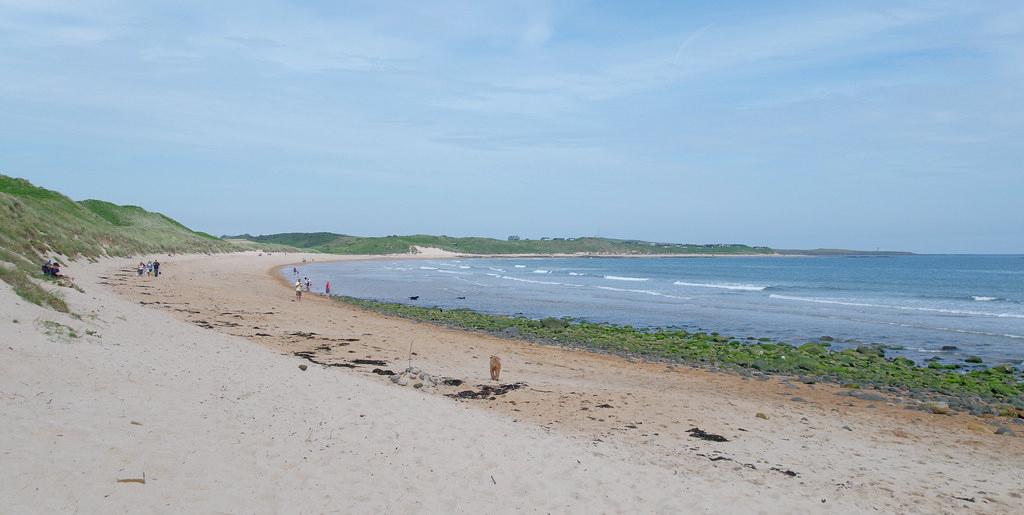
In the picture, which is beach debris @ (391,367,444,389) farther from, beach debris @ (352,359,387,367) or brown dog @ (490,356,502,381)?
beach debris @ (352,359,387,367)

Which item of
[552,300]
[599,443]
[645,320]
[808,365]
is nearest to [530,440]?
[599,443]

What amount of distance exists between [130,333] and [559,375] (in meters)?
8.53

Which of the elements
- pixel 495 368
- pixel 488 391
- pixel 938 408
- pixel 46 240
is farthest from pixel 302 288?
pixel 938 408

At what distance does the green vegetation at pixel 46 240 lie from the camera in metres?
11.6

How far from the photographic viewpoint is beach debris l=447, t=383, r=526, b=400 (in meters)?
11.0

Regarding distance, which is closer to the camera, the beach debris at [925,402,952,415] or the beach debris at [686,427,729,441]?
the beach debris at [686,427,729,441]

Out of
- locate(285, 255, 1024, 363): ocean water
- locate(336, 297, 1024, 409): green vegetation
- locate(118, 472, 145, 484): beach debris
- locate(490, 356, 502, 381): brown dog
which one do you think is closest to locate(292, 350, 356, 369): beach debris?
locate(490, 356, 502, 381): brown dog

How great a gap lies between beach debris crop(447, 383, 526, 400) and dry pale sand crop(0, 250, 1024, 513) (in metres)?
0.24

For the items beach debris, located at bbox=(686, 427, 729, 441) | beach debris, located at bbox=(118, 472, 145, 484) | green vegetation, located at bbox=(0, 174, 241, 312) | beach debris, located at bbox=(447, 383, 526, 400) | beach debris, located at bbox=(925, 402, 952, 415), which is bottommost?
beach debris, located at bbox=(925, 402, 952, 415)

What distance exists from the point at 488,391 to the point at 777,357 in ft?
33.3

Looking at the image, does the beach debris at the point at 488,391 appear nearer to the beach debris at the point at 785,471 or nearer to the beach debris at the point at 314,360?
the beach debris at the point at 314,360

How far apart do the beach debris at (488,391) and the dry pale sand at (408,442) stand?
241 mm

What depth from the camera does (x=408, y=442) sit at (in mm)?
7270

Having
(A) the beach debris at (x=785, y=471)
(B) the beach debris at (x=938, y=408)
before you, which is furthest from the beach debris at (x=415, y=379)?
(B) the beach debris at (x=938, y=408)
